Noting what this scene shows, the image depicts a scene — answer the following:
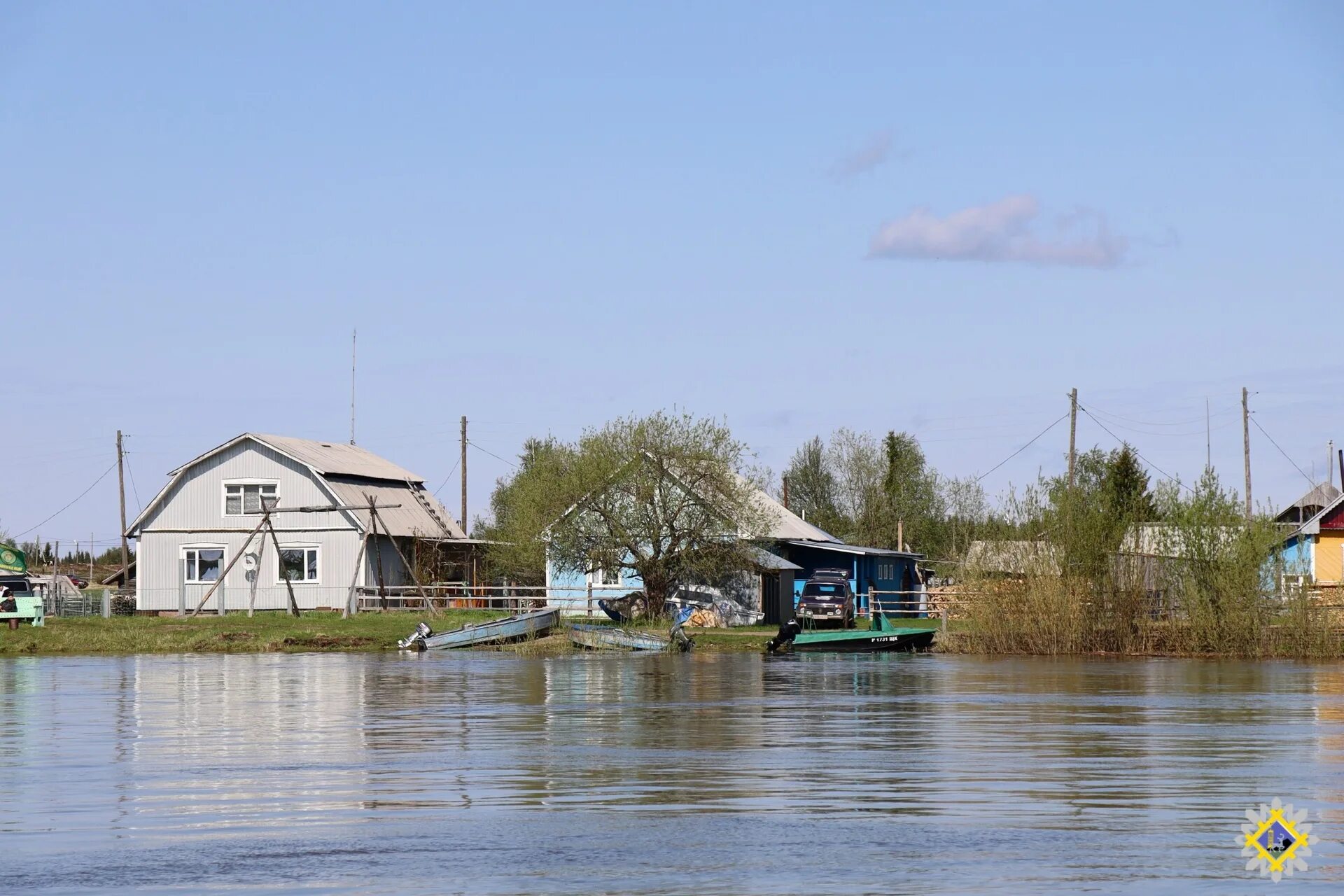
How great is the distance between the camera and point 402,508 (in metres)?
68.4

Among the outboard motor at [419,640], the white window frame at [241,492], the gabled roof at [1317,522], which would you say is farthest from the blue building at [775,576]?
the gabled roof at [1317,522]

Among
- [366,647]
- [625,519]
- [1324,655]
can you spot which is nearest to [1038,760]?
[1324,655]

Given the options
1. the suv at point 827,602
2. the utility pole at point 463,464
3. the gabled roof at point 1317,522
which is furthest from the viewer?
the utility pole at point 463,464

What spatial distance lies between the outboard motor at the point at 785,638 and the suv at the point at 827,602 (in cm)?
813

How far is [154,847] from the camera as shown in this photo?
1310cm

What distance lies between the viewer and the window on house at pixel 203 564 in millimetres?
64312

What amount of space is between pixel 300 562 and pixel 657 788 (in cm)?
4983

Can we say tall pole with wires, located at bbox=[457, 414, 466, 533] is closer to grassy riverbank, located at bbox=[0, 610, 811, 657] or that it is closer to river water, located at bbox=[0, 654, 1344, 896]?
grassy riverbank, located at bbox=[0, 610, 811, 657]

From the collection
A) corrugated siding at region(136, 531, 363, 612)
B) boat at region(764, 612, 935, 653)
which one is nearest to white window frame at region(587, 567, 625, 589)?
corrugated siding at region(136, 531, 363, 612)

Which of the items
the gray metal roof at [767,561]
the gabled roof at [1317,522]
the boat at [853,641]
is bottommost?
the boat at [853,641]

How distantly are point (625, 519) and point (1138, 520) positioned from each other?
59.9ft

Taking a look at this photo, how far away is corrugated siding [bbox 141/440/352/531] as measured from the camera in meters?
63.8

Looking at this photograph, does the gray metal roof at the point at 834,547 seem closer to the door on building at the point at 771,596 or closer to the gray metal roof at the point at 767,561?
the door on building at the point at 771,596

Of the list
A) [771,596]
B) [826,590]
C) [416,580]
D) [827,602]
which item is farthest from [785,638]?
[416,580]
